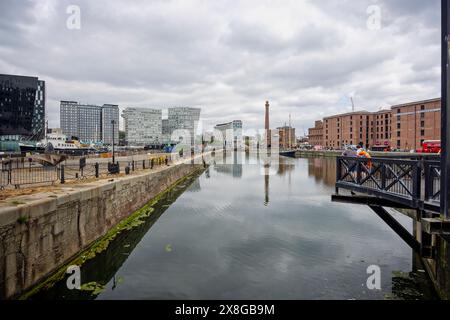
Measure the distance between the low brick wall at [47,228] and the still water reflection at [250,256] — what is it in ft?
2.84

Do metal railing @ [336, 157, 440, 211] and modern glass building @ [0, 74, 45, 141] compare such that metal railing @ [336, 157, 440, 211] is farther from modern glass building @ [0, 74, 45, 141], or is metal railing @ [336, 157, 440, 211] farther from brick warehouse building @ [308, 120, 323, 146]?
brick warehouse building @ [308, 120, 323, 146]

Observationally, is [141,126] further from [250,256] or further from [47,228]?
[47,228]

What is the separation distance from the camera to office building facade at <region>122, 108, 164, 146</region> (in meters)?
189

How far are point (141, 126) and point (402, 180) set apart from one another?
198 m

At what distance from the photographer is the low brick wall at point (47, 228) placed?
279 inches

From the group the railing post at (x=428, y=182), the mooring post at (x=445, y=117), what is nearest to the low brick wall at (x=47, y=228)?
the mooring post at (x=445, y=117)

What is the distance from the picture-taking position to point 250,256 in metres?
11.2

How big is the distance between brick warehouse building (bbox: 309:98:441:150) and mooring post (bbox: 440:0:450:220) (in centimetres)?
7666

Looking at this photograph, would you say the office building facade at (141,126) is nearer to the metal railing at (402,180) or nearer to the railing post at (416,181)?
the metal railing at (402,180)
